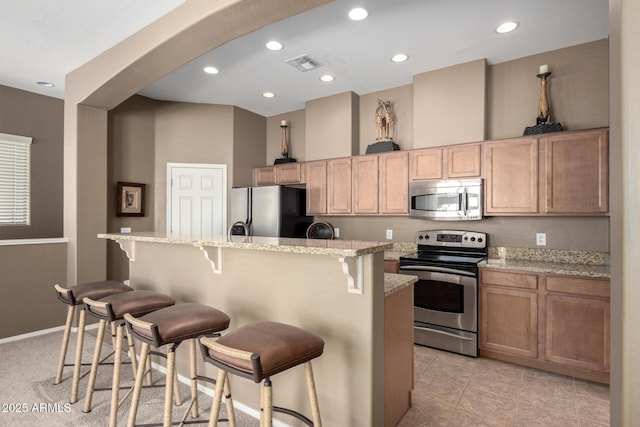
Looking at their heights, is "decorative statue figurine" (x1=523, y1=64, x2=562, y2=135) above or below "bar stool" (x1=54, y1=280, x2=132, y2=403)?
above

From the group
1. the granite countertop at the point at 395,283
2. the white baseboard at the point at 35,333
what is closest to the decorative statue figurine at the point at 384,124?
the granite countertop at the point at 395,283

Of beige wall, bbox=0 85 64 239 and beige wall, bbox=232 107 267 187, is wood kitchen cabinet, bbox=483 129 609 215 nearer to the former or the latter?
beige wall, bbox=232 107 267 187

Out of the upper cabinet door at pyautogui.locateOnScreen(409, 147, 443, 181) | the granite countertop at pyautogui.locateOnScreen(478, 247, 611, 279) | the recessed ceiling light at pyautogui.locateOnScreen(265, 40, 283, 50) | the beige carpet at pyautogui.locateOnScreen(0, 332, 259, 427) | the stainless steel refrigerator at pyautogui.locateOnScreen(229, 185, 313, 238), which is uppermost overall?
the recessed ceiling light at pyautogui.locateOnScreen(265, 40, 283, 50)

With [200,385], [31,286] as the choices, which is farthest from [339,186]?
[31,286]

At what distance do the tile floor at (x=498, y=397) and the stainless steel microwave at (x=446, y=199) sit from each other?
1.45m

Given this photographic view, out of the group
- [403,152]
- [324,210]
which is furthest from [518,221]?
[324,210]

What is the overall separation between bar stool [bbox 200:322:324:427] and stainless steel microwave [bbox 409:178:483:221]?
2.59 meters

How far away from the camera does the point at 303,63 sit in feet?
11.8

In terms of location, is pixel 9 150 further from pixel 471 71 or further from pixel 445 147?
pixel 471 71

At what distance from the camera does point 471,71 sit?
3604mm

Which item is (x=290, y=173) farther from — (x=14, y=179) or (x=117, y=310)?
(x=14, y=179)

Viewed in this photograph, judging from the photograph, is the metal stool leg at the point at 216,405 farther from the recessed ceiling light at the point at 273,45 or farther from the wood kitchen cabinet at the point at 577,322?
the recessed ceiling light at the point at 273,45

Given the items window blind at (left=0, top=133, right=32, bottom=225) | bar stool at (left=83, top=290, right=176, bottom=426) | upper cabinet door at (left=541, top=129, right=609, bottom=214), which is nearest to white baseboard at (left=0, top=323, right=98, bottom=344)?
window blind at (left=0, top=133, right=32, bottom=225)

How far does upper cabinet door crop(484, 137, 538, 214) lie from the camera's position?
314 cm
